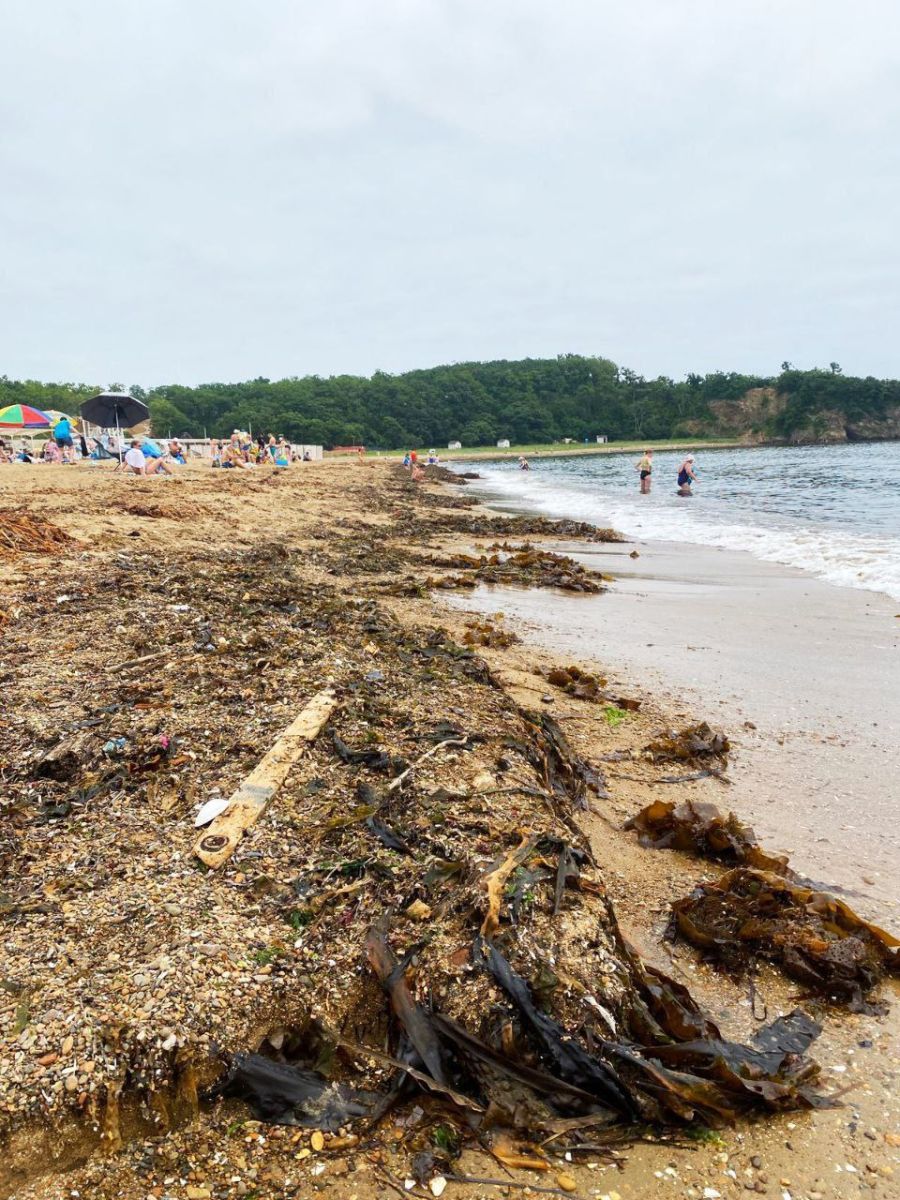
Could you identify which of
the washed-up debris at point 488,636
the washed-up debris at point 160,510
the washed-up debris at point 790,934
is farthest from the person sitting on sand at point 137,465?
the washed-up debris at point 790,934

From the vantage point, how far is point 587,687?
4.85 m

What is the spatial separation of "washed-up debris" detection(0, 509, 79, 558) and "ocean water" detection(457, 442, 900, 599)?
9.50 m

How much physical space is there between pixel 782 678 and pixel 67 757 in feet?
15.5

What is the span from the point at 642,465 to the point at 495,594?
67.9 feet

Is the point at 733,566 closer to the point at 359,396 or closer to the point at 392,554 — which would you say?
the point at 392,554

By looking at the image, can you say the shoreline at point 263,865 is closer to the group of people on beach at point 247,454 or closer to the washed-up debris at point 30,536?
the washed-up debris at point 30,536

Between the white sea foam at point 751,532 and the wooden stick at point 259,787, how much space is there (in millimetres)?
7615

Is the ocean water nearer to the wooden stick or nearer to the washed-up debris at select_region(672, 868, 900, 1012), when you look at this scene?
the washed-up debris at select_region(672, 868, 900, 1012)

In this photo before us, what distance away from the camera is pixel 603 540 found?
13.9 m

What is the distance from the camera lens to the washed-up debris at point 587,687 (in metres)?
4.68

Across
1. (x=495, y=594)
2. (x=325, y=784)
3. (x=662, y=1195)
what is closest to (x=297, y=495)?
(x=495, y=594)

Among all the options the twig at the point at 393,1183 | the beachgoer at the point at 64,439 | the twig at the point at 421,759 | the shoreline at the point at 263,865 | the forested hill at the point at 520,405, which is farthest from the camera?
the forested hill at the point at 520,405

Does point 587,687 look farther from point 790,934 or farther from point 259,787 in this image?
point 259,787

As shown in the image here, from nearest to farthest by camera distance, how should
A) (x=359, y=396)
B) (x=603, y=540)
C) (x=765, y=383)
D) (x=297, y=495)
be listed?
1. (x=603, y=540)
2. (x=297, y=495)
3. (x=359, y=396)
4. (x=765, y=383)
